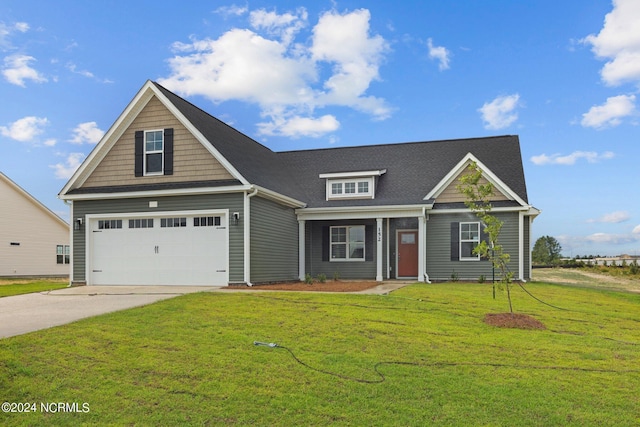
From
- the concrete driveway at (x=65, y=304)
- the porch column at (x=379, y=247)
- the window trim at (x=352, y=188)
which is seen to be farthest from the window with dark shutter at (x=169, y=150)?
the porch column at (x=379, y=247)

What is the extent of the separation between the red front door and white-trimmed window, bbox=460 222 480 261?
5.84ft

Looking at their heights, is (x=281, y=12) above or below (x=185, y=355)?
above

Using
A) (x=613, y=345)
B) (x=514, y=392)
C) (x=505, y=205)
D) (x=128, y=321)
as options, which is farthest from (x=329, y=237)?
(x=514, y=392)

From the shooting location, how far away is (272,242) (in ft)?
57.5

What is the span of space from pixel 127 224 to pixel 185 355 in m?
10.8

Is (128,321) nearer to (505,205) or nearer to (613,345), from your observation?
(613,345)

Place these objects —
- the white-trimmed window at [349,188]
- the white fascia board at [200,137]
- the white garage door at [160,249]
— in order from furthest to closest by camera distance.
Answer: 1. the white-trimmed window at [349,188]
2. the white garage door at [160,249]
3. the white fascia board at [200,137]

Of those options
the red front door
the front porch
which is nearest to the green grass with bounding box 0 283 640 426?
the front porch

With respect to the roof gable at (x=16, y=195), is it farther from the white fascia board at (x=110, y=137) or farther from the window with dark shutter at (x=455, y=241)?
the window with dark shutter at (x=455, y=241)

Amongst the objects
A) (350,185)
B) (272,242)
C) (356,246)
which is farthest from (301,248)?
(350,185)

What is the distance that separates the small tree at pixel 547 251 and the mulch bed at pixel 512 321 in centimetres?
4144

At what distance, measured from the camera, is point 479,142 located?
2352cm

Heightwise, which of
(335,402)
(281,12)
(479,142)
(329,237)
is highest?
(281,12)

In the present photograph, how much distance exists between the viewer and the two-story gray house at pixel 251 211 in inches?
633
